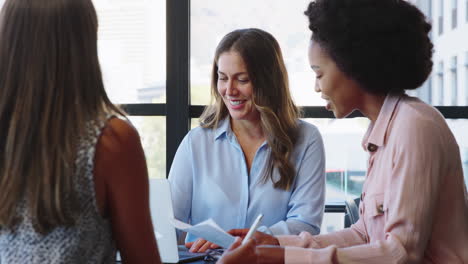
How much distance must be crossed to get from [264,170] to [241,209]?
192 mm

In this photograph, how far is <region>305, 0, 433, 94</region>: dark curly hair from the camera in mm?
1628

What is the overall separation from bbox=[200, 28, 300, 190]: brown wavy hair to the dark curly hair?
778mm

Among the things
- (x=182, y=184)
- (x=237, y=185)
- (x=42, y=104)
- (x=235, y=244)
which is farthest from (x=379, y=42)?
(x=182, y=184)

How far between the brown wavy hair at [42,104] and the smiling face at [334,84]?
0.85m

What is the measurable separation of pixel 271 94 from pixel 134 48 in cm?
133

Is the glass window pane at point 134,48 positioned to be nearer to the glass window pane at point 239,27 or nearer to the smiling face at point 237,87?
the glass window pane at point 239,27

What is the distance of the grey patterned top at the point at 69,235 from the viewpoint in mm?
1108

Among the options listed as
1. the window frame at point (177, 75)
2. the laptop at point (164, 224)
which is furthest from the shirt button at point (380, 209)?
the window frame at point (177, 75)

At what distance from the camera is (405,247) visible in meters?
1.51

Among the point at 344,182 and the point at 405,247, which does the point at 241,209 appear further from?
the point at 344,182

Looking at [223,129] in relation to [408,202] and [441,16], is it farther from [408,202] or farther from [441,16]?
[441,16]

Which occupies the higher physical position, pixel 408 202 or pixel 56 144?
pixel 56 144

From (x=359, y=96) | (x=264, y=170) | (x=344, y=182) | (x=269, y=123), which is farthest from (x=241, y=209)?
(x=344, y=182)

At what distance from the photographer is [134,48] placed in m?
3.57
